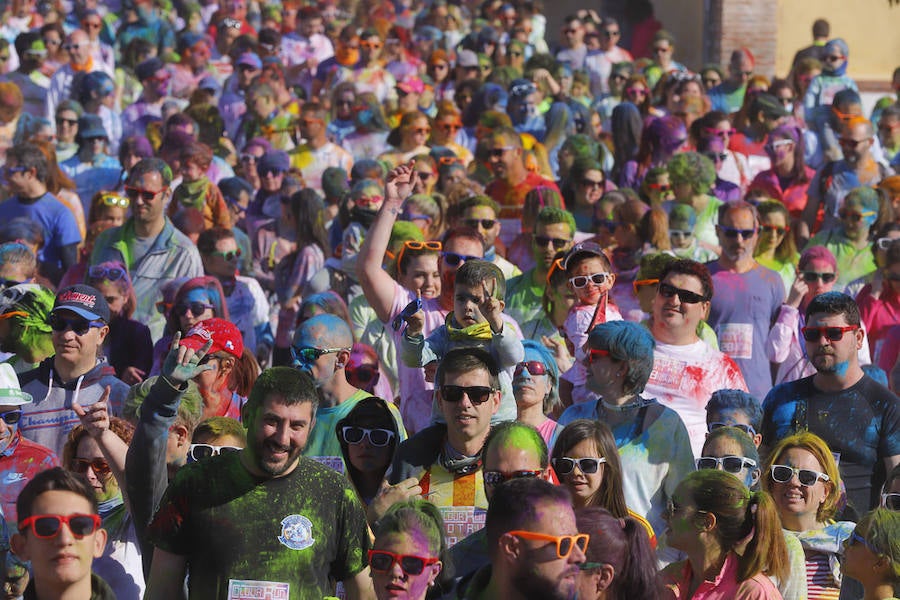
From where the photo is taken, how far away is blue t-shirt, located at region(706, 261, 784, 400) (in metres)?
8.63

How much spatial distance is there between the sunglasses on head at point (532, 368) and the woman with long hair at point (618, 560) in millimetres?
1799

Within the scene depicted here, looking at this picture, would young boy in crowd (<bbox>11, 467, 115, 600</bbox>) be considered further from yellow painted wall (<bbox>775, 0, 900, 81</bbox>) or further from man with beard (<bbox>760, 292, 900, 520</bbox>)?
yellow painted wall (<bbox>775, 0, 900, 81</bbox>)

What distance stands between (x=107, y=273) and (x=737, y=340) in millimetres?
3169

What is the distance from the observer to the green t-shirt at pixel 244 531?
4832mm

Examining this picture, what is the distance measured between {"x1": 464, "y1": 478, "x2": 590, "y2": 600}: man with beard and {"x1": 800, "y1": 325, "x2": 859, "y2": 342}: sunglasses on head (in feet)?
8.76

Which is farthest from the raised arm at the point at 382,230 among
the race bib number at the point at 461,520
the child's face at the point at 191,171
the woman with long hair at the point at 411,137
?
the woman with long hair at the point at 411,137

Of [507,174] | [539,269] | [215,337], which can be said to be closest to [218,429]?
[215,337]

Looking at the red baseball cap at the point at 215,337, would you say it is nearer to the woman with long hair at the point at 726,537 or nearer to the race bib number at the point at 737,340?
the woman with long hair at the point at 726,537

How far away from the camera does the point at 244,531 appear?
483 centimetres

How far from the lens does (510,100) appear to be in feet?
46.4

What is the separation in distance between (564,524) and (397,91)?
36.6 ft

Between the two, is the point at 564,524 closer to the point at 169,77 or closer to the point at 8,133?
the point at 8,133

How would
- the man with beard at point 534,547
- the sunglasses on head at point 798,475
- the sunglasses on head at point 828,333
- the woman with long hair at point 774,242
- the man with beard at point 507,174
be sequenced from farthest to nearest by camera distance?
the man with beard at point 507,174 → the woman with long hair at point 774,242 → the sunglasses on head at point 828,333 → the sunglasses on head at point 798,475 → the man with beard at point 534,547

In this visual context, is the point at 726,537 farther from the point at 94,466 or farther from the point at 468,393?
the point at 94,466
